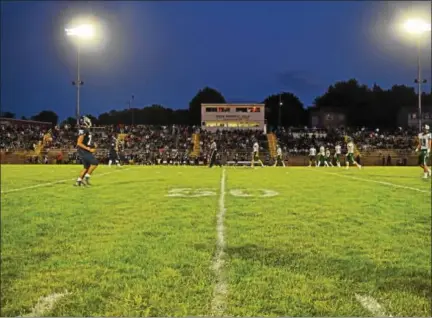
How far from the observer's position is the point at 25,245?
556cm

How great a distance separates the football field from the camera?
3498 mm

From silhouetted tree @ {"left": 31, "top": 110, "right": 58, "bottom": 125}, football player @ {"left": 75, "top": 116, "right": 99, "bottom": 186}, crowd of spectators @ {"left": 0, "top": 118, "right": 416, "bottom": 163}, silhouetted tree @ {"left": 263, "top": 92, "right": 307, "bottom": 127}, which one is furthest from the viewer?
silhouetted tree @ {"left": 263, "top": 92, "right": 307, "bottom": 127}

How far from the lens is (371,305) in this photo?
11.4 ft

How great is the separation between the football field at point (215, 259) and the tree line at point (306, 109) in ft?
48.7

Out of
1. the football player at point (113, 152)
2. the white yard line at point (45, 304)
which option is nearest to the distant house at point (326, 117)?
the football player at point (113, 152)

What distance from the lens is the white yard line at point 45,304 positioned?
3340 mm

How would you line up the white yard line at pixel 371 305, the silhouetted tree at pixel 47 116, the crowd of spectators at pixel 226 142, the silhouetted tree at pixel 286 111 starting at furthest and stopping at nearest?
the silhouetted tree at pixel 286 111
the crowd of spectators at pixel 226 142
the silhouetted tree at pixel 47 116
the white yard line at pixel 371 305

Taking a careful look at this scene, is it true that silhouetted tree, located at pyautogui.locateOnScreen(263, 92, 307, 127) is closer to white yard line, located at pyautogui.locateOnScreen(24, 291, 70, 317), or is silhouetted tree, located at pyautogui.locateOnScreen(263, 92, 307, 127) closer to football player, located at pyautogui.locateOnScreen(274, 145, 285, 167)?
football player, located at pyautogui.locateOnScreen(274, 145, 285, 167)

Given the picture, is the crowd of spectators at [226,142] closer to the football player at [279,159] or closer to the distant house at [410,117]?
the football player at [279,159]

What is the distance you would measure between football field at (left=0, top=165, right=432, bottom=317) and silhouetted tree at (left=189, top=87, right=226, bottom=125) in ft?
235

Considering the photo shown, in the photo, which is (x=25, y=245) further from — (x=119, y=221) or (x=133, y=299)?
(x=133, y=299)

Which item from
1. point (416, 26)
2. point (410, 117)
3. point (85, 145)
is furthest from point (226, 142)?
point (85, 145)

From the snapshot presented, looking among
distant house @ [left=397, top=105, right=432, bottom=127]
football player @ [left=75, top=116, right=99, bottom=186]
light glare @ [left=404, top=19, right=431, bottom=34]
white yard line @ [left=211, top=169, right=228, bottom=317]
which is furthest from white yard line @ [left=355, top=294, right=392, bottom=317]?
distant house @ [left=397, top=105, right=432, bottom=127]

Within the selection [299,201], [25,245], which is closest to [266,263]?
[25,245]
